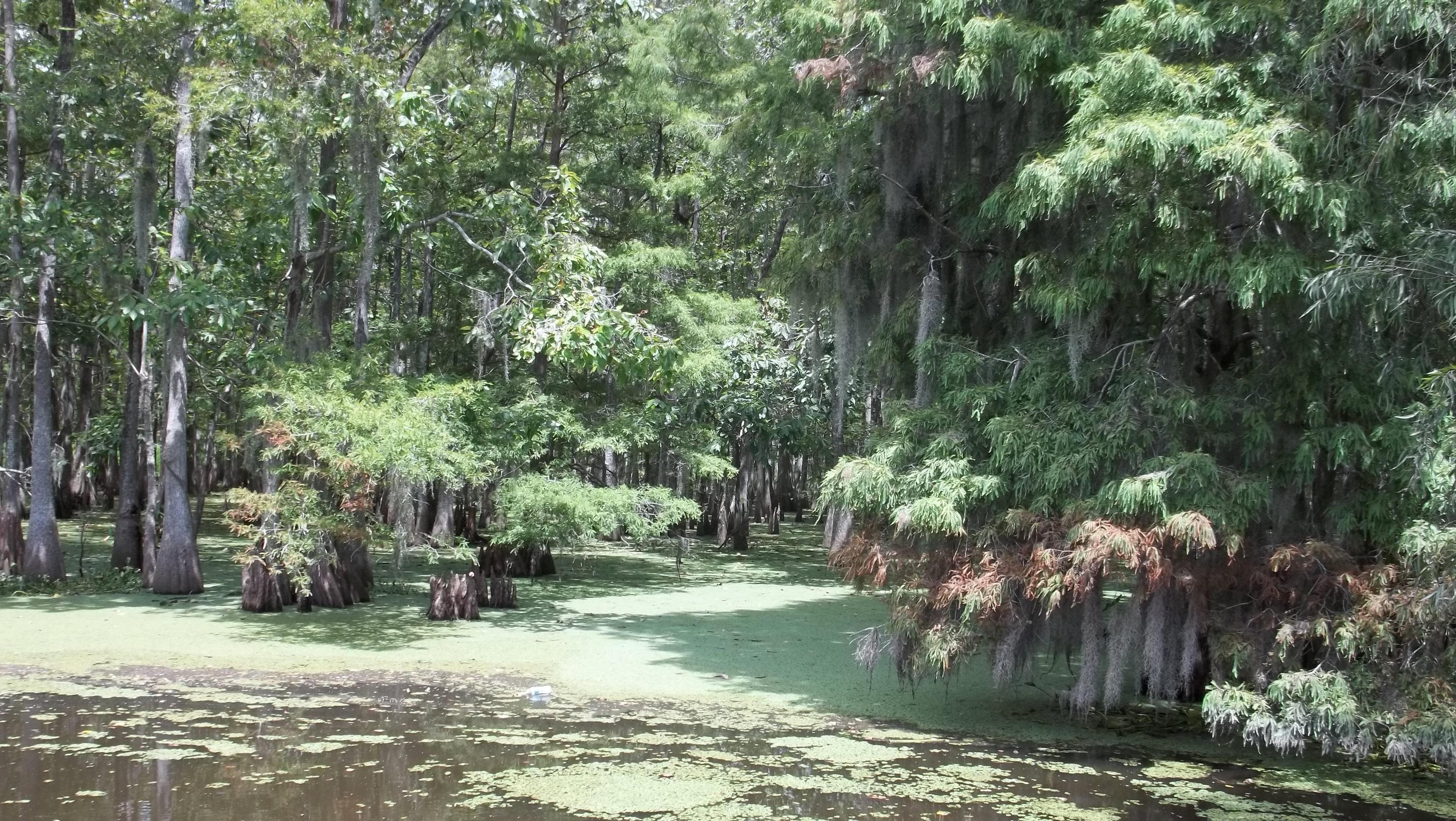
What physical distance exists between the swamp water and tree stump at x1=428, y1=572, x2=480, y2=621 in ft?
10.7

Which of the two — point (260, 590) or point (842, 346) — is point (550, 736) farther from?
point (260, 590)

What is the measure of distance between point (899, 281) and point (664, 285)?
677 cm

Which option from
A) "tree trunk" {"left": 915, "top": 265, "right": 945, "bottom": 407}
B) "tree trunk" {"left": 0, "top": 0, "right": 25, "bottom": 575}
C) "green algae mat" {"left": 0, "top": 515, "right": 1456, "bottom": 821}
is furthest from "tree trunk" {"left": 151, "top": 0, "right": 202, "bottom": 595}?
"tree trunk" {"left": 915, "top": 265, "right": 945, "bottom": 407}

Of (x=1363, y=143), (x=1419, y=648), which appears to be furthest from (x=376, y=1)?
(x=1419, y=648)

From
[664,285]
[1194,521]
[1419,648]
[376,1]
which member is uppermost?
[376,1]

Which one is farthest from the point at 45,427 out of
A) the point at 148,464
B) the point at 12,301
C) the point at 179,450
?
the point at 148,464

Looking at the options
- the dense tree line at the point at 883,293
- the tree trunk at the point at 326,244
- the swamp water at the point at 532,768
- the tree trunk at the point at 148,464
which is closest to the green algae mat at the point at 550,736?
the swamp water at the point at 532,768

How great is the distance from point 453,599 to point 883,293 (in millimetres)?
4805

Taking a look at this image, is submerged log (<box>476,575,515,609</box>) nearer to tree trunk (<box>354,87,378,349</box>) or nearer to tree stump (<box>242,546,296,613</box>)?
tree stump (<box>242,546,296,613</box>)

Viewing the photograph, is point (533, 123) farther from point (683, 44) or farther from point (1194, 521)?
point (1194, 521)

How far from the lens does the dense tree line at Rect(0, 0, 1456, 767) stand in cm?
533

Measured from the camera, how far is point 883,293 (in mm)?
8125

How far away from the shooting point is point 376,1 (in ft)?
32.9

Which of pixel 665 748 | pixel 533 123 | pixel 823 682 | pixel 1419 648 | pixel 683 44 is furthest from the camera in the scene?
pixel 533 123
